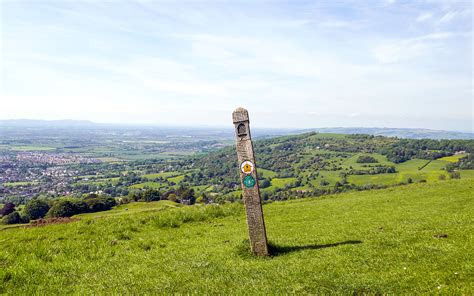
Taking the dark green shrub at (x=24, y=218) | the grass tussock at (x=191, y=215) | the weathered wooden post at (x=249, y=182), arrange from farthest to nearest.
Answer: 1. the dark green shrub at (x=24, y=218)
2. the grass tussock at (x=191, y=215)
3. the weathered wooden post at (x=249, y=182)

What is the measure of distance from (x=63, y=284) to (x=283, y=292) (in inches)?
273

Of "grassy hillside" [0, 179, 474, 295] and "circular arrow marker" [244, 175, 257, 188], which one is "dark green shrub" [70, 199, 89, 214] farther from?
"circular arrow marker" [244, 175, 257, 188]

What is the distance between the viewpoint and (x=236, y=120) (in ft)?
38.2

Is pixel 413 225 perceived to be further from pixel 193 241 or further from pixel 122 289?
pixel 122 289

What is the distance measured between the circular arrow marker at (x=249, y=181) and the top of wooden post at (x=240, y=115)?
2182 mm

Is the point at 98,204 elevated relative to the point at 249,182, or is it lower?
lower

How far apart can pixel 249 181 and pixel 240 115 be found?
8.26 feet

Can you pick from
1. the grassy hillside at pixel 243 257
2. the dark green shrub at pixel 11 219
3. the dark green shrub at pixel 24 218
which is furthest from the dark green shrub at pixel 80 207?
the grassy hillside at pixel 243 257

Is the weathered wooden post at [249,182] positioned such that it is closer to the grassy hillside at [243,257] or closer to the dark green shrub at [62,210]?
the grassy hillside at [243,257]

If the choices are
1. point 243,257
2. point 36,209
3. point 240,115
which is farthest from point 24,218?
point 240,115

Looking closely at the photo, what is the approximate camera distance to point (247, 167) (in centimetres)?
1162

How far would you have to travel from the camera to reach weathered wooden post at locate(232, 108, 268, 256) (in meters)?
11.5

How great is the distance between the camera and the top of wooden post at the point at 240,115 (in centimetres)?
1163

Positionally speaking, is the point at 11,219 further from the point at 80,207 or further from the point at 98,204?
the point at 98,204
